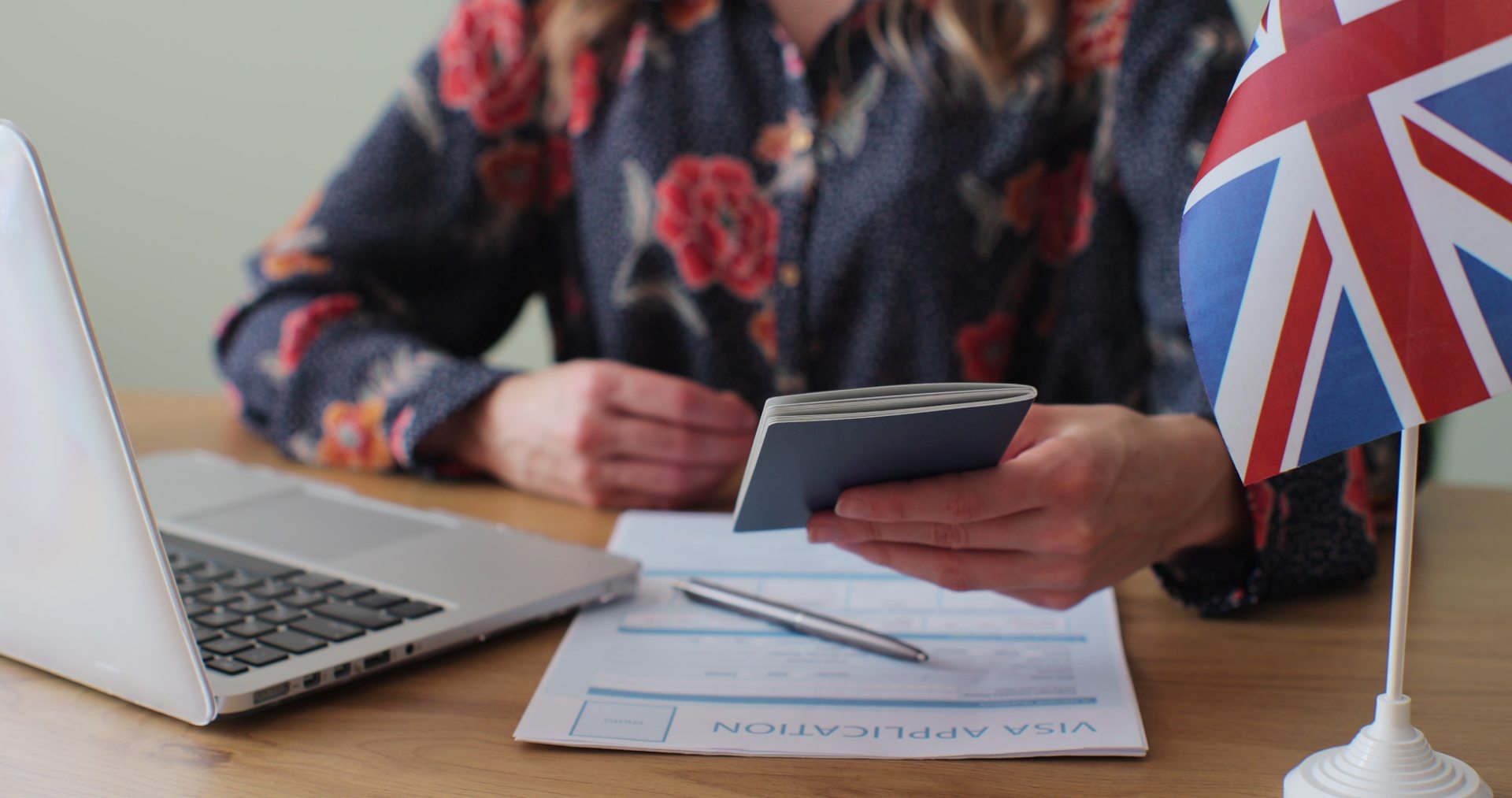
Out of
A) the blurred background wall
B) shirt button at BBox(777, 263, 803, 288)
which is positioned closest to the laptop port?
shirt button at BBox(777, 263, 803, 288)

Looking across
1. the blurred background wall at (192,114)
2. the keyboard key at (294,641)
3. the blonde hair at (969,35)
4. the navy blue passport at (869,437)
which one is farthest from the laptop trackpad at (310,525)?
the blurred background wall at (192,114)

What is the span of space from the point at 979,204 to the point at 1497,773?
63cm

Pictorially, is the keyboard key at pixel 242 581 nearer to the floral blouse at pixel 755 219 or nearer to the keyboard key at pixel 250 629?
the keyboard key at pixel 250 629

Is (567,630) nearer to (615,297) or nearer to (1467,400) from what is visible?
(1467,400)

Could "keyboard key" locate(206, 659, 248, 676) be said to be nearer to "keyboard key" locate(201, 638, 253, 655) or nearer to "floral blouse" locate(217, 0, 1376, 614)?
"keyboard key" locate(201, 638, 253, 655)

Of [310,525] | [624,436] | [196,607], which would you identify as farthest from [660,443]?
[196,607]

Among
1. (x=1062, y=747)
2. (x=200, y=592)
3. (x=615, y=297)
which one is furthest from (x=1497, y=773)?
(x=615, y=297)

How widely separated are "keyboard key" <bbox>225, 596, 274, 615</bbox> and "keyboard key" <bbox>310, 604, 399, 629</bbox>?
0.07 feet

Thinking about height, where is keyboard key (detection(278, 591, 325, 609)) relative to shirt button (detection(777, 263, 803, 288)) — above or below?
above

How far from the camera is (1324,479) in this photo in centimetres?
69

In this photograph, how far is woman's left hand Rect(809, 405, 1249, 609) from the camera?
0.51m

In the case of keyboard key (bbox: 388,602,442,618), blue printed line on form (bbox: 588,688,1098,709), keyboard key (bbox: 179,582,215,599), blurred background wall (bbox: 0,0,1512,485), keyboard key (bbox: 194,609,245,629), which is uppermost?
keyboard key (bbox: 194,609,245,629)

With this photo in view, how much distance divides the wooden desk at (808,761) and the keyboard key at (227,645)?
31 mm

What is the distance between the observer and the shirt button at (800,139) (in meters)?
1.01
